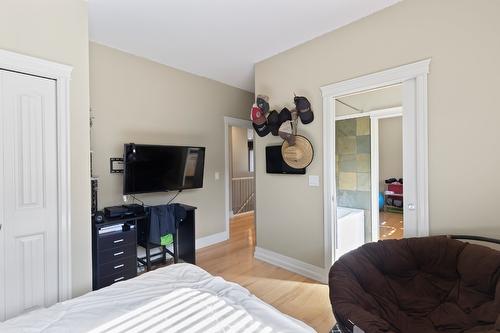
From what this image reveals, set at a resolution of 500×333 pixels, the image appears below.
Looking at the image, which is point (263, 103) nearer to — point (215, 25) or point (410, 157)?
point (215, 25)

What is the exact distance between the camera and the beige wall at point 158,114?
2.98 meters

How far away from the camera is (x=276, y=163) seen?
3246mm

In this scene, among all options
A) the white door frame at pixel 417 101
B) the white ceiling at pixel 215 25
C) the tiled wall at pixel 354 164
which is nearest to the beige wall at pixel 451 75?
the white door frame at pixel 417 101

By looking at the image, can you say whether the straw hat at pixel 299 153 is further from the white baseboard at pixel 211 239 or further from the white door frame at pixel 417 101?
the white baseboard at pixel 211 239

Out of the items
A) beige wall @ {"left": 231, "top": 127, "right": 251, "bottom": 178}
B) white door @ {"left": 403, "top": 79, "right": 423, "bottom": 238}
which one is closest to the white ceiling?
white door @ {"left": 403, "top": 79, "right": 423, "bottom": 238}

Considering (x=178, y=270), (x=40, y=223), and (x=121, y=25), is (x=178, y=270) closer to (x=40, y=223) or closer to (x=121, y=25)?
(x=40, y=223)

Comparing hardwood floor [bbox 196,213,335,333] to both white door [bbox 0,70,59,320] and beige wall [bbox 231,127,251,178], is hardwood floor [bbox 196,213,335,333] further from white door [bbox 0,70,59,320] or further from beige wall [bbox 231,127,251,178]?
beige wall [bbox 231,127,251,178]

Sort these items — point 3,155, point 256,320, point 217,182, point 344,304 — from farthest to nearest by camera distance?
point 217,182 < point 3,155 < point 344,304 < point 256,320

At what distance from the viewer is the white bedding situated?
1.09m

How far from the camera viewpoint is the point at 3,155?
182cm

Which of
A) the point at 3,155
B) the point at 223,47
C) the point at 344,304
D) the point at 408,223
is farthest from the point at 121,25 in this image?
the point at 408,223

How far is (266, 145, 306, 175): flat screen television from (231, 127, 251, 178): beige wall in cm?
345

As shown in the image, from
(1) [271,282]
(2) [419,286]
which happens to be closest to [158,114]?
(1) [271,282]

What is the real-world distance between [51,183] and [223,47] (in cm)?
232
